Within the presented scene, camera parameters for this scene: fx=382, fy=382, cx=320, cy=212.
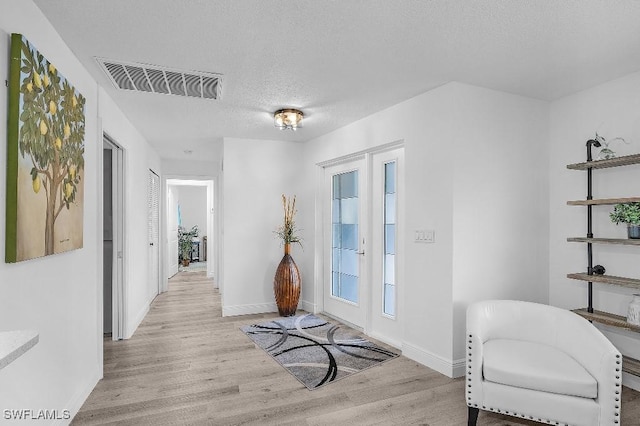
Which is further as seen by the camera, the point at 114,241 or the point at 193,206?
the point at 193,206

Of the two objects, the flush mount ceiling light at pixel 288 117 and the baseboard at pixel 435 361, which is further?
the flush mount ceiling light at pixel 288 117

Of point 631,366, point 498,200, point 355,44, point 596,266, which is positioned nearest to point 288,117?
point 355,44

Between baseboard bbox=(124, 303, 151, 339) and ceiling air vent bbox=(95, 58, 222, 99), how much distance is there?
2.57 metres

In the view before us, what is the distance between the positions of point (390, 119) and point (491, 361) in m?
2.38

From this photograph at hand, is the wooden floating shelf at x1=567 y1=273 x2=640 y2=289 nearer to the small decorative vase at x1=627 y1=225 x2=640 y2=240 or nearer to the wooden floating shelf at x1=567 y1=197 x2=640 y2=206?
the small decorative vase at x1=627 y1=225 x2=640 y2=240

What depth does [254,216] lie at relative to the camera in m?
5.26

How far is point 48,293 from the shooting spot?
2.08 meters

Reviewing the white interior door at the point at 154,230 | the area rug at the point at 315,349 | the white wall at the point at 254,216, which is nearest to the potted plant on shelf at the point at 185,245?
the white interior door at the point at 154,230

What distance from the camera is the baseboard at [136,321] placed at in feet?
13.6

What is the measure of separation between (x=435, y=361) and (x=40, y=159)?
310 centimetres

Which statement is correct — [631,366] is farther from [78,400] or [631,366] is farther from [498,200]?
[78,400]

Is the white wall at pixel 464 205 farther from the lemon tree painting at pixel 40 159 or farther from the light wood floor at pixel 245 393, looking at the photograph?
the lemon tree painting at pixel 40 159

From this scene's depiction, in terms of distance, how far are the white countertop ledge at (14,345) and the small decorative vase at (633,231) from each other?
353 cm

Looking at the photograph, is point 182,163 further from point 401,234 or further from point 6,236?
point 6,236
